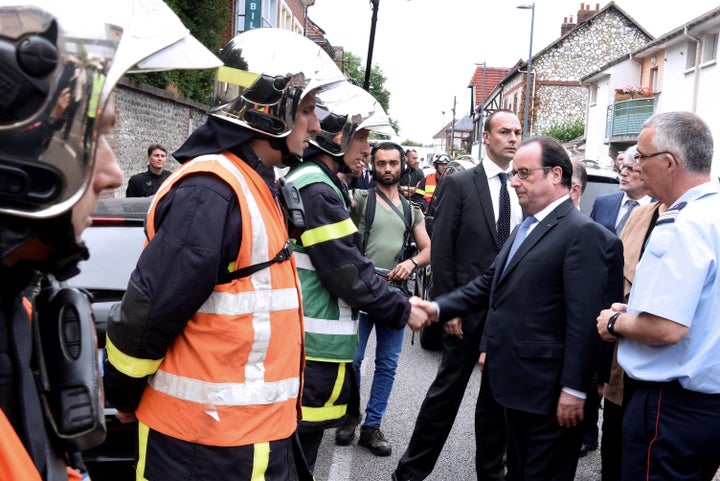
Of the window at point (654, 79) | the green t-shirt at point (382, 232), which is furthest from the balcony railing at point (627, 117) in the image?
the green t-shirt at point (382, 232)

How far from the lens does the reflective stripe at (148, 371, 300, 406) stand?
92.0 inches

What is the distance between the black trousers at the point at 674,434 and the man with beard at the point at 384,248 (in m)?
2.52

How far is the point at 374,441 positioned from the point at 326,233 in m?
2.43

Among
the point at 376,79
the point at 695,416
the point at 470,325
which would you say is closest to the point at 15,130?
the point at 695,416

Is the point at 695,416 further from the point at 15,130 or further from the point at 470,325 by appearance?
the point at 15,130

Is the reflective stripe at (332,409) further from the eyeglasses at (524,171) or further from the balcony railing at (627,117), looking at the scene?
the balcony railing at (627,117)

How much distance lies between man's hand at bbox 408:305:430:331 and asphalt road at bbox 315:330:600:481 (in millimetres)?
1550

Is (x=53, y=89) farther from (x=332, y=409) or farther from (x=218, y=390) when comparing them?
(x=332, y=409)

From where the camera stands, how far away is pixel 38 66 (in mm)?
1173

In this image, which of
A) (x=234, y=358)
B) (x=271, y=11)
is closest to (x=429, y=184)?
(x=234, y=358)

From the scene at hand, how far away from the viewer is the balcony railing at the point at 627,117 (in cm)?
3238

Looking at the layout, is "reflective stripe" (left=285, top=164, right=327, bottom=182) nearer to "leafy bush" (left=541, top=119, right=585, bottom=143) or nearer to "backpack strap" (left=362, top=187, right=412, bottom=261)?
"backpack strap" (left=362, top=187, right=412, bottom=261)

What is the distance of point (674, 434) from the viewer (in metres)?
2.84

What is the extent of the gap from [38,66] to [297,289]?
1490 millimetres
